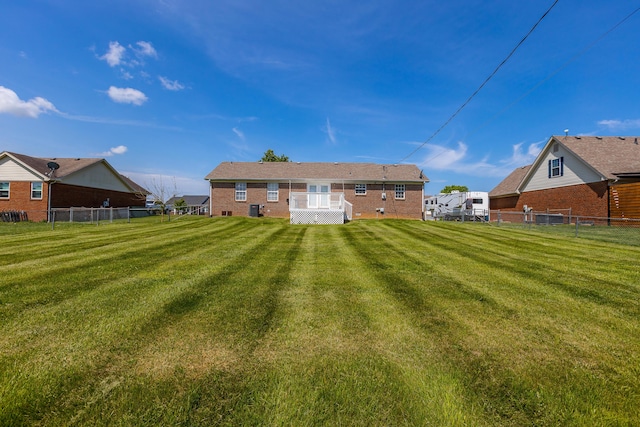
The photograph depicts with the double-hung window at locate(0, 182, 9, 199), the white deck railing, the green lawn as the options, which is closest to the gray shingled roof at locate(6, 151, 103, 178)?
the double-hung window at locate(0, 182, 9, 199)

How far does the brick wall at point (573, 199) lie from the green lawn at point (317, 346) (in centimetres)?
1635

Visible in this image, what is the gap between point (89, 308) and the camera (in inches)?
144

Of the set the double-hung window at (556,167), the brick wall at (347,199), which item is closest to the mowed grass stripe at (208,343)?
the brick wall at (347,199)

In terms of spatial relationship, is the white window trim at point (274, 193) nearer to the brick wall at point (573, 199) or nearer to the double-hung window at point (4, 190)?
the double-hung window at point (4, 190)

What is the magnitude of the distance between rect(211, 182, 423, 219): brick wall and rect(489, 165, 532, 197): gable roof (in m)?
9.43

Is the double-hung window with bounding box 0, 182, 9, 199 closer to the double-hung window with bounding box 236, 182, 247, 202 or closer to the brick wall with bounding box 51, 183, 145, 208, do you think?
the brick wall with bounding box 51, 183, 145, 208

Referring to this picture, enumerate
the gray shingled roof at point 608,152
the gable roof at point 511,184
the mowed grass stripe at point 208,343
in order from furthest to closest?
the gable roof at point 511,184, the gray shingled roof at point 608,152, the mowed grass stripe at point 208,343

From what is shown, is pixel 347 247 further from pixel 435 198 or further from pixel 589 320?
pixel 435 198

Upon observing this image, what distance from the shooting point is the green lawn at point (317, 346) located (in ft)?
6.66

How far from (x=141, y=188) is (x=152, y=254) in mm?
36878

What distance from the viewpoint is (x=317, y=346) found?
2.86m

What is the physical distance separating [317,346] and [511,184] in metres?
31.7

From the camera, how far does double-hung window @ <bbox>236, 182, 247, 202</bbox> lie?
24.0 m

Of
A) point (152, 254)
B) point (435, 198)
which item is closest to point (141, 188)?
point (152, 254)
